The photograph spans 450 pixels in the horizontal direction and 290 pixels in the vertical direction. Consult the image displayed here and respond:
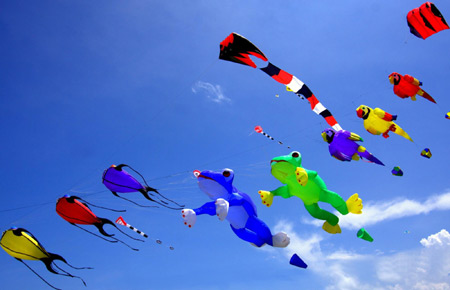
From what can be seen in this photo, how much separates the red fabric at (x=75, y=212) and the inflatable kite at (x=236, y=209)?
2622 millimetres

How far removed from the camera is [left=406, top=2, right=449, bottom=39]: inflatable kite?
12.3 meters

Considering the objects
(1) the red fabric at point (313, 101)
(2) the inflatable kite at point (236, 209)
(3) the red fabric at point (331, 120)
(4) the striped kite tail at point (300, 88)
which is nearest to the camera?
(2) the inflatable kite at point (236, 209)

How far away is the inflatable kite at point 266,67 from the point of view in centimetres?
1037

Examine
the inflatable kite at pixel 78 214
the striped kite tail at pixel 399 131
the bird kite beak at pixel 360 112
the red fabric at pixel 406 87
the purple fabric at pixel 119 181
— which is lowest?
the inflatable kite at pixel 78 214

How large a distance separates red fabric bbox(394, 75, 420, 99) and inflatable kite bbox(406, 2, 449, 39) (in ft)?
5.59

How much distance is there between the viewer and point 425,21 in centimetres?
1252

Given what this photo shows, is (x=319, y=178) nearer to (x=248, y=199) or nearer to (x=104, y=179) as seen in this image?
(x=248, y=199)

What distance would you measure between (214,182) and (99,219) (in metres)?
3.08

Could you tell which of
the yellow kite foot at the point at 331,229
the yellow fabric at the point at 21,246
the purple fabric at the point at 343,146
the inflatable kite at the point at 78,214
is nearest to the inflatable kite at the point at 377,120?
the purple fabric at the point at 343,146

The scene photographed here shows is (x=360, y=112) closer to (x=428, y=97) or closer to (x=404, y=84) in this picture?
(x=404, y=84)

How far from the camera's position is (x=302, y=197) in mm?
10195

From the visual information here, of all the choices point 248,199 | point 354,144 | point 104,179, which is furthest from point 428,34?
point 104,179

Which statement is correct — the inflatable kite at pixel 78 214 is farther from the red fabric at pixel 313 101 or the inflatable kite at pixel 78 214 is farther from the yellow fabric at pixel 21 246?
the red fabric at pixel 313 101

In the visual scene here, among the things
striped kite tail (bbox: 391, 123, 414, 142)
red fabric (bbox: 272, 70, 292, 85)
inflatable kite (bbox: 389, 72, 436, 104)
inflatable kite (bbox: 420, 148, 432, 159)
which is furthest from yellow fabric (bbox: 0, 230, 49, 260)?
inflatable kite (bbox: 420, 148, 432, 159)
